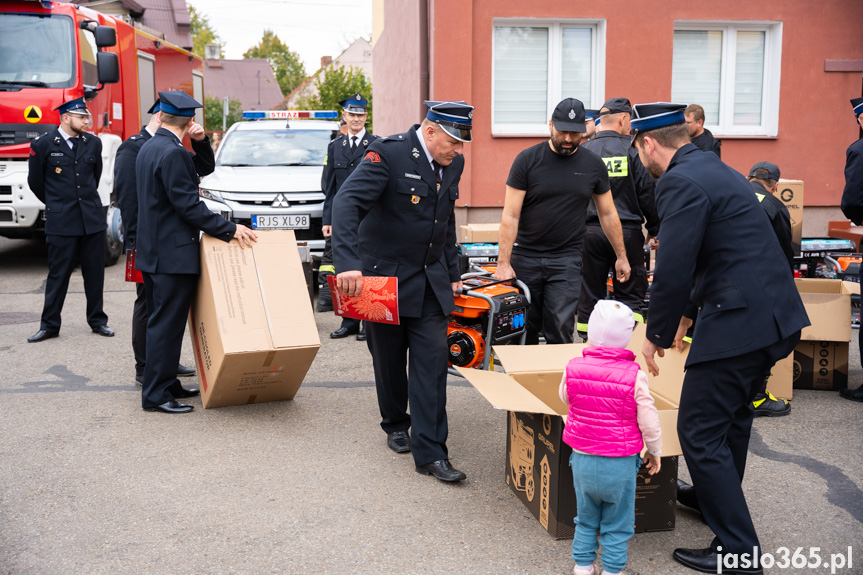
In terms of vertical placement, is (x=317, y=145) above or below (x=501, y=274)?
above

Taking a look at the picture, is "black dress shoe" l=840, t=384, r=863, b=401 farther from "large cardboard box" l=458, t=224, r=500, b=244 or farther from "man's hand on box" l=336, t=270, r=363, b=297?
"man's hand on box" l=336, t=270, r=363, b=297

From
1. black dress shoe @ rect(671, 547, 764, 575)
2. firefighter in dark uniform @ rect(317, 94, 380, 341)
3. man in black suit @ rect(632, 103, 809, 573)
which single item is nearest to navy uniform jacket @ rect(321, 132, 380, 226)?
firefighter in dark uniform @ rect(317, 94, 380, 341)

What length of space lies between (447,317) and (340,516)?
1.26 meters

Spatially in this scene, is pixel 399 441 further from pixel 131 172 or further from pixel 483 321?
pixel 131 172

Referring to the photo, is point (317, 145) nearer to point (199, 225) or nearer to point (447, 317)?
point (199, 225)

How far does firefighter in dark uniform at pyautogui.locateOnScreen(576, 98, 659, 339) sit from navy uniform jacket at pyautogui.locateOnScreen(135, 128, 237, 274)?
284cm

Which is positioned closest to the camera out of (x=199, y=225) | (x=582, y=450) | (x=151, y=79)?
(x=582, y=450)

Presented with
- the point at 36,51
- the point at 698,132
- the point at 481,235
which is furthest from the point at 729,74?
the point at 36,51

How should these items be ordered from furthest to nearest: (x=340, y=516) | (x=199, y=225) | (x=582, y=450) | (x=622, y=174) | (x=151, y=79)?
1. (x=151, y=79)
2. (x=622, y=174)
3. (x=199, y=225)
4. (x=340, y=516)
5. (x=582, y=450)

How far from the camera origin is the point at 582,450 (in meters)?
3.20

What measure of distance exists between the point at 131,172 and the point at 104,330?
5.79 feet

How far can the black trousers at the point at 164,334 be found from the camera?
5.39m

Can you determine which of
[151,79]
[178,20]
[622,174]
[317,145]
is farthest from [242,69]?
[622,174]

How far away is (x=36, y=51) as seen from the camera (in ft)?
34.8
